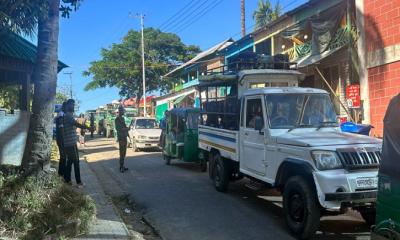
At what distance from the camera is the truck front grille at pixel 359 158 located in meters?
6.61

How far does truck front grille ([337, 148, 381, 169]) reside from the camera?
6.61 metres

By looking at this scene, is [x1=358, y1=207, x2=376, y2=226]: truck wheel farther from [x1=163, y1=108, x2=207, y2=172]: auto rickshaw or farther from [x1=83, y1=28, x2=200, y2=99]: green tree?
[x1=83, y1=28, x2=200, y2=99]: green tree

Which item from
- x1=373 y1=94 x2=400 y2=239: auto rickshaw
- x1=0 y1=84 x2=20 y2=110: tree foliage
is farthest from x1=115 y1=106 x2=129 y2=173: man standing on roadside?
x1=373 y1=94 x2=400 y2=239: auto rickshaw

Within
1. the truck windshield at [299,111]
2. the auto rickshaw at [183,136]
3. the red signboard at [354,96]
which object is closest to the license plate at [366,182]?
the truck windshield at [299,111]

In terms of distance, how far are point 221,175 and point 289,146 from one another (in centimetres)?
354

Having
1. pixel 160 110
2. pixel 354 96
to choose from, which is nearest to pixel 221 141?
pixel 354 96

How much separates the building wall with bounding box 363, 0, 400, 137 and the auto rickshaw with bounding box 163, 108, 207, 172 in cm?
602

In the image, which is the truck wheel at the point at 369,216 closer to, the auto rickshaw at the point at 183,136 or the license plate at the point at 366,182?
the license plate at the point at 366,182

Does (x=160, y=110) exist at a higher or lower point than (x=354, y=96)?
higher

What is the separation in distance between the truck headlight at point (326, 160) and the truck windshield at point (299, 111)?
1576mm

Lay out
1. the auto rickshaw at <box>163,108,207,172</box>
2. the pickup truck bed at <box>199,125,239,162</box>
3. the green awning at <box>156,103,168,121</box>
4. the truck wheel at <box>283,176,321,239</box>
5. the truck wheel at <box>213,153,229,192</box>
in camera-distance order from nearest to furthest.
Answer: the truck wheel at <box>283,176,321,239</box> → the pickup truck bed at <box>199,125,239,162</box> → the truck wheel at <box>213,153,229,192</box> → the auto rickshaw at <box>163,108,207,172</box> → the green awning at <box>156,103,168,121</box>

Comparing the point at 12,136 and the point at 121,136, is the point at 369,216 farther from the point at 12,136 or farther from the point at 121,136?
the point at 121,136

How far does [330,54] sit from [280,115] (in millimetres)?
10009

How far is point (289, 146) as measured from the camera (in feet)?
24.5
